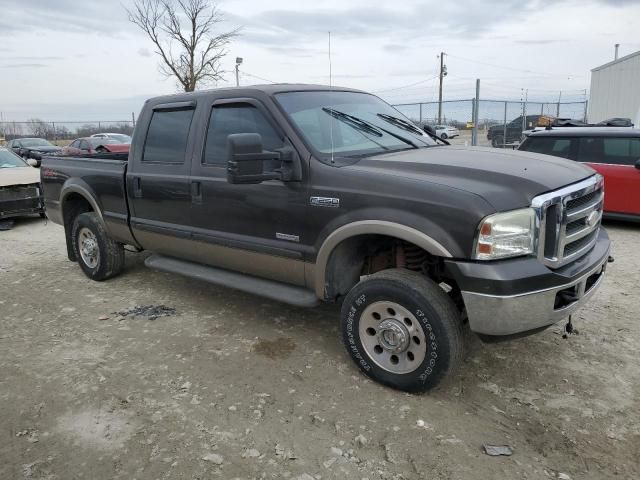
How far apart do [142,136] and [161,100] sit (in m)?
0.39

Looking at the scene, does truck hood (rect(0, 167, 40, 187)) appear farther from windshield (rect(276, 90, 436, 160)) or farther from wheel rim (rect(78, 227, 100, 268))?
windshield (rect(276, 90, 436, 160))

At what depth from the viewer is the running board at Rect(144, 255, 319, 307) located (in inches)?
152

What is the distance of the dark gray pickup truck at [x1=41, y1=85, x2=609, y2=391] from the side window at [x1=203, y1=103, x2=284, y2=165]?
0.01 m

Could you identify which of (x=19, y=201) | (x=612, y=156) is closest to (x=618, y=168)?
(x=612, y=156)

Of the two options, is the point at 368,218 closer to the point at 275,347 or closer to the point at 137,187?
the point at 275,347

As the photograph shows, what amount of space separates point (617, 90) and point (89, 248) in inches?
903

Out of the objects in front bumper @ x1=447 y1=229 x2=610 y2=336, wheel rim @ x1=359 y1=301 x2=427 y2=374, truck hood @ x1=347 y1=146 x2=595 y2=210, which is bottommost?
wheel rim @ x1=359 y1=301 x2=427 y2=374

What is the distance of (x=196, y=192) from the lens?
14.4ft

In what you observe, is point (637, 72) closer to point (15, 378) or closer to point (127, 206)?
point (127, 206)

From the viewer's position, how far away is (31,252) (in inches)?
300

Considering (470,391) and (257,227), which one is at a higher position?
(257,227)

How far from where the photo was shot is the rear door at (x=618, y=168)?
7.85 m

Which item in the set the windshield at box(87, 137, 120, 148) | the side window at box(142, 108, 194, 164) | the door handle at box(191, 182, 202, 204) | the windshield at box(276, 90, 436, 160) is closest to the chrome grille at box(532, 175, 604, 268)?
the windshield at box(276, 90, 436, 160)

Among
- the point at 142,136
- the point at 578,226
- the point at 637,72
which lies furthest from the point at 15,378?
the point at 637,72
